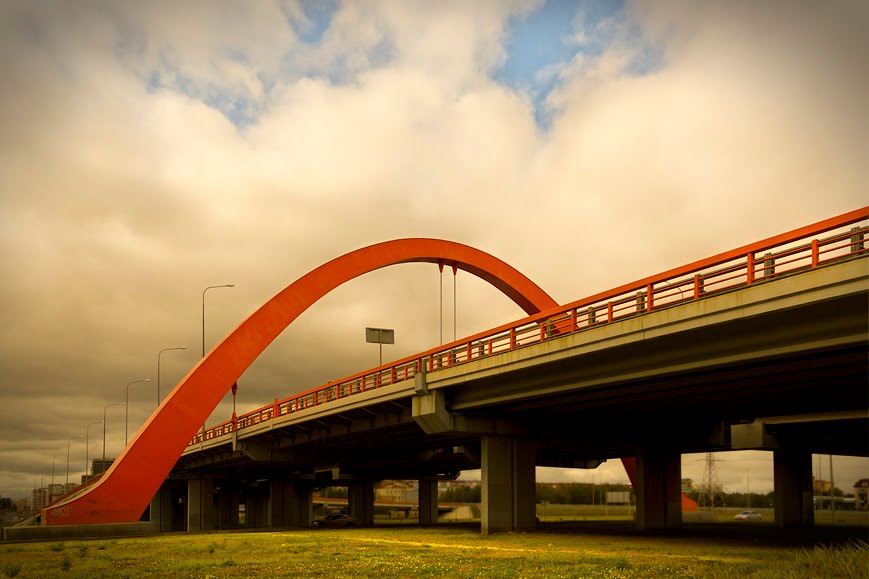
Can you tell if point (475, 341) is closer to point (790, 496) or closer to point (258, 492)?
point (790, 496)

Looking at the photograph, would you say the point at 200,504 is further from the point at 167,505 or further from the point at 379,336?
the point at 379,336

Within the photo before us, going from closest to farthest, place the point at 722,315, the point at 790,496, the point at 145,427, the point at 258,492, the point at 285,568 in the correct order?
the point at 285,568, the point at 722,315, the point at 145,427, the point at 790,496, the point at 258,492

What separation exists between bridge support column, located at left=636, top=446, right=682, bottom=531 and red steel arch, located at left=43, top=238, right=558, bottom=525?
19039mm

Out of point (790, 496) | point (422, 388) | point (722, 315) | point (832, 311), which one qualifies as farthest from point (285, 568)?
point (790, 496)

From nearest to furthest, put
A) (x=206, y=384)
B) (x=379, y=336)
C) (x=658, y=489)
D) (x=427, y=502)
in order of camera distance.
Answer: (x=658, y=489) → (x=206, y=384) → (x=379, y=336) → (x=427, y=502)

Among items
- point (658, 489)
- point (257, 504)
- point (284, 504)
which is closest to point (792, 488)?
point (658, 489)

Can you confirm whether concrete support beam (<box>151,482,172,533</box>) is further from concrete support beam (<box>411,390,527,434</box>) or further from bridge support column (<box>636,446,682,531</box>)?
concrete support beam (<box>411,390,527,434</box>)

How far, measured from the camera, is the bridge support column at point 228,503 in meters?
104

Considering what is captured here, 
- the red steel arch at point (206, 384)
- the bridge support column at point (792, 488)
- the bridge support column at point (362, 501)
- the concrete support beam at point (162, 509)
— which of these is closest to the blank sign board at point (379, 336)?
the red steel arch at point (206, 384)

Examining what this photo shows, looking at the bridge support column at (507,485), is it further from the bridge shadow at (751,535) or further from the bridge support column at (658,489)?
the bridge support column at (658,489)

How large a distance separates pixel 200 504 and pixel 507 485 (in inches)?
2336

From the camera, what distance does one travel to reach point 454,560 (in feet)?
71.8

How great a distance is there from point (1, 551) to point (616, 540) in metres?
21.7

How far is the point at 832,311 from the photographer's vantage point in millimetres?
20703
